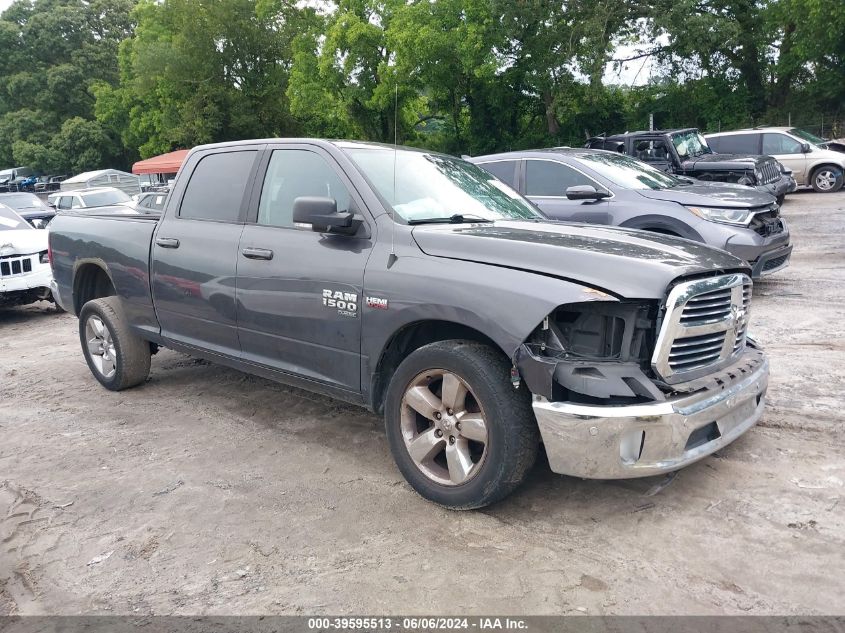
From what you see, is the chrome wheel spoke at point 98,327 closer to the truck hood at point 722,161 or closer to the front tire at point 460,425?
the front tire at point 460,425

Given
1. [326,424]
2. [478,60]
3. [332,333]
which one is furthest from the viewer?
[478,60]

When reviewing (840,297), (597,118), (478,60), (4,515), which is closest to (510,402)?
(4,515)

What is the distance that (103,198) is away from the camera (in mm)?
20484

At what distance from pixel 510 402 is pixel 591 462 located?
1.47ft

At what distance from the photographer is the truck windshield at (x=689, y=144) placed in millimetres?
14039

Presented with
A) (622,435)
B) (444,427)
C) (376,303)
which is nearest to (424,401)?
(444,427)

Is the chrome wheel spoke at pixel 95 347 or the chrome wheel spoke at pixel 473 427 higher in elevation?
the chrome wheel spoke at pixel 473 427

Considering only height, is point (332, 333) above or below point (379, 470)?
above

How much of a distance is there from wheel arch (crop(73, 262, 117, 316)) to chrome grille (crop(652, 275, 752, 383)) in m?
4.80

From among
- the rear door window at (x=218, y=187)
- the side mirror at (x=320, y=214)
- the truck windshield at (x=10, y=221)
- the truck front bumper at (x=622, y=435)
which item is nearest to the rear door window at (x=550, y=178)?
the rear door window at (x=218, y=187)

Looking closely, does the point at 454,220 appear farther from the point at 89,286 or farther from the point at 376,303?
the point at 89,286

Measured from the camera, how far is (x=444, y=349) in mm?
3570

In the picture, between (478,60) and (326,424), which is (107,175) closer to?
(478,60)

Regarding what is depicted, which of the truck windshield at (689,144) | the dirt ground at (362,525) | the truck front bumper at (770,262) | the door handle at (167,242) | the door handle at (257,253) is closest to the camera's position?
the dirt ground at (362,525)
